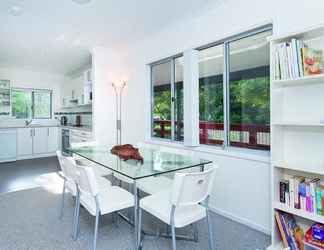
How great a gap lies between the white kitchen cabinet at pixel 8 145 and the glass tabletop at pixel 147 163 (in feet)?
13.0

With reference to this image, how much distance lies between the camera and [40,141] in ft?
20.3

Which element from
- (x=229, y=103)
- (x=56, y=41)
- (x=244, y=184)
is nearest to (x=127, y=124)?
(x=56, y=41)

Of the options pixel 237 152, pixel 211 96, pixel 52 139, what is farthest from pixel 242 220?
pixel 52 139

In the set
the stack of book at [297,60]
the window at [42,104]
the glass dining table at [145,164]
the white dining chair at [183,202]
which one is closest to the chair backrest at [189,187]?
the white dining chair at [183,202]

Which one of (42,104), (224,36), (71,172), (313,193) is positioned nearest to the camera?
(313,193)

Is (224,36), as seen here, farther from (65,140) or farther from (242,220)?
(65,140)

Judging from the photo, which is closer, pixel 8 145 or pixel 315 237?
pixel 315 237

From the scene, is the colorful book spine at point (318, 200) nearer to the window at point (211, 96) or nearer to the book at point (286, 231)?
the book at point (286, 231)

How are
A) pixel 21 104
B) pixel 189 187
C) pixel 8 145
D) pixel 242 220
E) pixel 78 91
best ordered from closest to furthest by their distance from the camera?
1. pixel 189 187
2. pixel 242 220
3. pixel 8 145
4. pixel 78 91
5. pixel 21 104

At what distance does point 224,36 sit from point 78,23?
2.04 meters

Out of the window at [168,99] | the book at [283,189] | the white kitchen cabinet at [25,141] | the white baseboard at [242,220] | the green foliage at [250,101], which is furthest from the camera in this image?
the white kitchen cabinet at [25,141]

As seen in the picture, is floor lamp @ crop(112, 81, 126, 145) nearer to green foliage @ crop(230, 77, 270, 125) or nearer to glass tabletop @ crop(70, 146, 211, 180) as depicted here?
glass tabletop @ crop(70, 146, 211, 180)

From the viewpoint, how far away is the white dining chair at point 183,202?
60.9 inches

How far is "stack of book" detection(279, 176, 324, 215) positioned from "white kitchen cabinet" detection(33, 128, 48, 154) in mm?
6168
